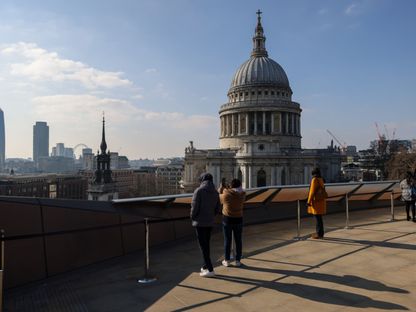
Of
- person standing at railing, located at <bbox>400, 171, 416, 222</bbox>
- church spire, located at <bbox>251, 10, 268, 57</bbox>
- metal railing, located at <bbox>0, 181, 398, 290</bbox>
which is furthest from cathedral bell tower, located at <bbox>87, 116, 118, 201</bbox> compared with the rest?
person standing at railing, located at <bbox>400, 171, 416, 222</bbox>

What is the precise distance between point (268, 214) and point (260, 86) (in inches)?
2957

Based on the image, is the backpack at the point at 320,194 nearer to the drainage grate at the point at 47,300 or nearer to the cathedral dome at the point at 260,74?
the drainage grate at the point at 47,300

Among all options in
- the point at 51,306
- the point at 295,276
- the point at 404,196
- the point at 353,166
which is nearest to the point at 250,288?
the point at 295,276

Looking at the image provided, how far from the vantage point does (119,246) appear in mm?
8406

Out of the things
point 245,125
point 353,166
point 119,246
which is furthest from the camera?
point 353,166

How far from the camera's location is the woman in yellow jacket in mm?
9336

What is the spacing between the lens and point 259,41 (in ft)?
307

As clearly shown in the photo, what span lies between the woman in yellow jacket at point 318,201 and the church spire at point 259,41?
8704cm

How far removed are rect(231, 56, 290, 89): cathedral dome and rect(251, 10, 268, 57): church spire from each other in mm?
1615

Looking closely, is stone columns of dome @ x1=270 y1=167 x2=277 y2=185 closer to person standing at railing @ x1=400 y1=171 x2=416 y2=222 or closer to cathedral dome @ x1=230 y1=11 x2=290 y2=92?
cathedral dome @ x1=230 y1=11 x2=290 y2=92

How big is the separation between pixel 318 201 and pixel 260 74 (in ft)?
263

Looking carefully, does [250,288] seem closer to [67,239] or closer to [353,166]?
[67,239]

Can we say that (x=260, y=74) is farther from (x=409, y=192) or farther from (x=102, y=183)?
(x=409, y=192)

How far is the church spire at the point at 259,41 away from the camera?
9294 cm
